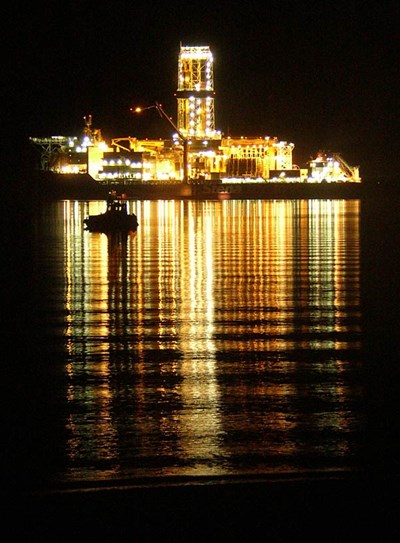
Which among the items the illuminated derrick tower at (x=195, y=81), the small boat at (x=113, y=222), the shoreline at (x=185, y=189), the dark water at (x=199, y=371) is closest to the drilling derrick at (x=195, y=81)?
the illuminated derrick tower at (x=195, y=81)

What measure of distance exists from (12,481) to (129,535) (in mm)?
1593

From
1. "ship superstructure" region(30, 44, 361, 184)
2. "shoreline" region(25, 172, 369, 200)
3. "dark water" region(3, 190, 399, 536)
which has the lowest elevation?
"dark water" region(3, 190, 399, 536)

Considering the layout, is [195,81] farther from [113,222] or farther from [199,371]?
[199,371]

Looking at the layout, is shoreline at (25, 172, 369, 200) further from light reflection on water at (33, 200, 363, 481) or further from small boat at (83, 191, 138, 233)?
light reflection on water at (33, 200, 363, 481)

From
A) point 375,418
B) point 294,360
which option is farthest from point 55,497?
point 294,360

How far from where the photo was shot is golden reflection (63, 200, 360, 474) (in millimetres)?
7641

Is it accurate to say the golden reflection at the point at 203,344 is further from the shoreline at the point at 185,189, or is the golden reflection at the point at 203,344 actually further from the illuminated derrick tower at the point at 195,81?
the illuminated derrick tower at the point at 195,81

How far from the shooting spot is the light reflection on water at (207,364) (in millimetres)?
6930

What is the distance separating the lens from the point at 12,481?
241 inches

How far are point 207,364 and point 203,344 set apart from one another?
143 centimetres

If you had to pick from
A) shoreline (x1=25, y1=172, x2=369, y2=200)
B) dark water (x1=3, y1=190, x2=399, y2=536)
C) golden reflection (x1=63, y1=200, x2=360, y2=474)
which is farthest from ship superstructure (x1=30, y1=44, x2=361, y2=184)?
dark water (x1=3, y1=190, x2=399, y2=536)

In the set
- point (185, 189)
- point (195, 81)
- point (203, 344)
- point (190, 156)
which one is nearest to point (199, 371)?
point (203, 344)

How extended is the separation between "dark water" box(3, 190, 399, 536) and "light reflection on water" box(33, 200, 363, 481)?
26 mm

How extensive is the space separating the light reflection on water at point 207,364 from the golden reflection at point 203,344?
23 mm
